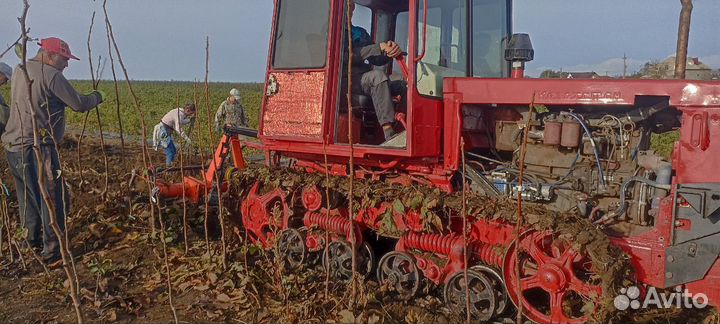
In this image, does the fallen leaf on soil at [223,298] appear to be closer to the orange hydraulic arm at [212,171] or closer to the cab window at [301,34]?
the orange hydraulic arm at [212,171]

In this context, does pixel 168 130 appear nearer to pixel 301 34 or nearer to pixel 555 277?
pixel 301 34

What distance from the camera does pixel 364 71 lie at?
524 centimetres

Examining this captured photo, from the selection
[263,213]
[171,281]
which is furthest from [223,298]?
[263,213]

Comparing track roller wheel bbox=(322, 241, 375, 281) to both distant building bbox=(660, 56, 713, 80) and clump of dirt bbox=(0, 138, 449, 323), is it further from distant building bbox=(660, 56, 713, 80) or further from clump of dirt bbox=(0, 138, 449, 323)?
distant building bbox=(660, 56, 713, 80)

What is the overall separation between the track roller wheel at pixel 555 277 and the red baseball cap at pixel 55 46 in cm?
454

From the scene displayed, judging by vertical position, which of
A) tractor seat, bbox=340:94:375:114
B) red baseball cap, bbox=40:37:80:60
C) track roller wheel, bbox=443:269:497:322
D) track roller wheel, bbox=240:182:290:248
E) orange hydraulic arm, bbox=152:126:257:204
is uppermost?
red baseball cap, bbox=40:37:80:60

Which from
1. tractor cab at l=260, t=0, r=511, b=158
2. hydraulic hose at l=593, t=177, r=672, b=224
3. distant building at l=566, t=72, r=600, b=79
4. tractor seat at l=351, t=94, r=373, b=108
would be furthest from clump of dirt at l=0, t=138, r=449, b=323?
distant building at l=566, t=72, r=600, b=79

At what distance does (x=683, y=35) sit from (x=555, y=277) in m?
2.61

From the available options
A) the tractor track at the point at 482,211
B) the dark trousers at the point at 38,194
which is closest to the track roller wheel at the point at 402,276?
the tractor track at the point at 482,211

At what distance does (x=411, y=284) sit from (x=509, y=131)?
1.54m

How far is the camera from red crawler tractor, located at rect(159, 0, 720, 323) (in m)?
3.90

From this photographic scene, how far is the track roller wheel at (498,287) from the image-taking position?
13.7 feet

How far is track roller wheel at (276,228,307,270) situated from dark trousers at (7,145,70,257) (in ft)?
6.65

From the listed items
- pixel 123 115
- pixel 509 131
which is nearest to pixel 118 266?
pixel 509 131
